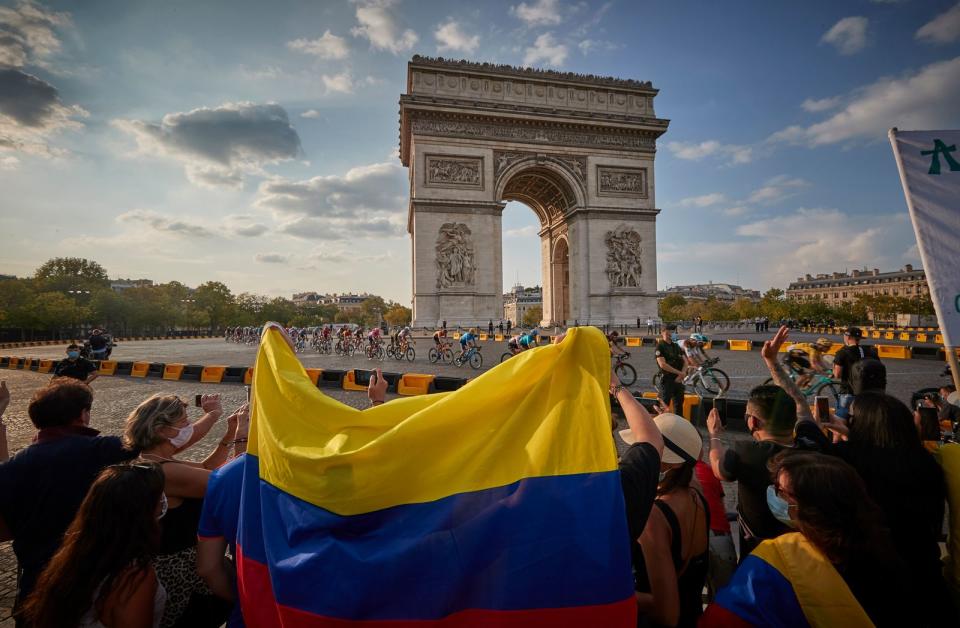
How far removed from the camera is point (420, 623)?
1178 mm

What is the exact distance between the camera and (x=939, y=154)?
2.56 metres

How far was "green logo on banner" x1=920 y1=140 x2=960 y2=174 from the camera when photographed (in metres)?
2.53

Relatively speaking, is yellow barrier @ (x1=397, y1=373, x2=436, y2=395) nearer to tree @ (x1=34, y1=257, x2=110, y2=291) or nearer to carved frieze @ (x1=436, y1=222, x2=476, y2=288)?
carved frieze @ (x1=436, y1=222, x2=476, y2=288)

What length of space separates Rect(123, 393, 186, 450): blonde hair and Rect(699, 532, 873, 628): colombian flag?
2.17 m

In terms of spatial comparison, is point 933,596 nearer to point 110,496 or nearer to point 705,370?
point 110,496

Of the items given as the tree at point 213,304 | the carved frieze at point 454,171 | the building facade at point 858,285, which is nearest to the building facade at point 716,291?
the building facade at point 858,285

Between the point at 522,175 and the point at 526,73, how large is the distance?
605cm

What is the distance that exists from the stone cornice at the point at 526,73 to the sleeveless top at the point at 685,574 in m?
29.6

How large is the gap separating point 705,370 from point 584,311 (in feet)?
65.7

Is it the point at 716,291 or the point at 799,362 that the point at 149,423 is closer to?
the point at 799,362

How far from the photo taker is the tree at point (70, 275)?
188ft

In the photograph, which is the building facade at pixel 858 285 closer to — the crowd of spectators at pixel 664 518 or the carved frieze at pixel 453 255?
the carved frieze at pixel 453 255

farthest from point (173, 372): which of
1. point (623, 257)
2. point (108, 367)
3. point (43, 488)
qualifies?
point (623, 257)

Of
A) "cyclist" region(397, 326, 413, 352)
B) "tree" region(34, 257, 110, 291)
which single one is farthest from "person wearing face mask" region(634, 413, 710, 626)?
"tree" region(34, 257, 110, 291)
